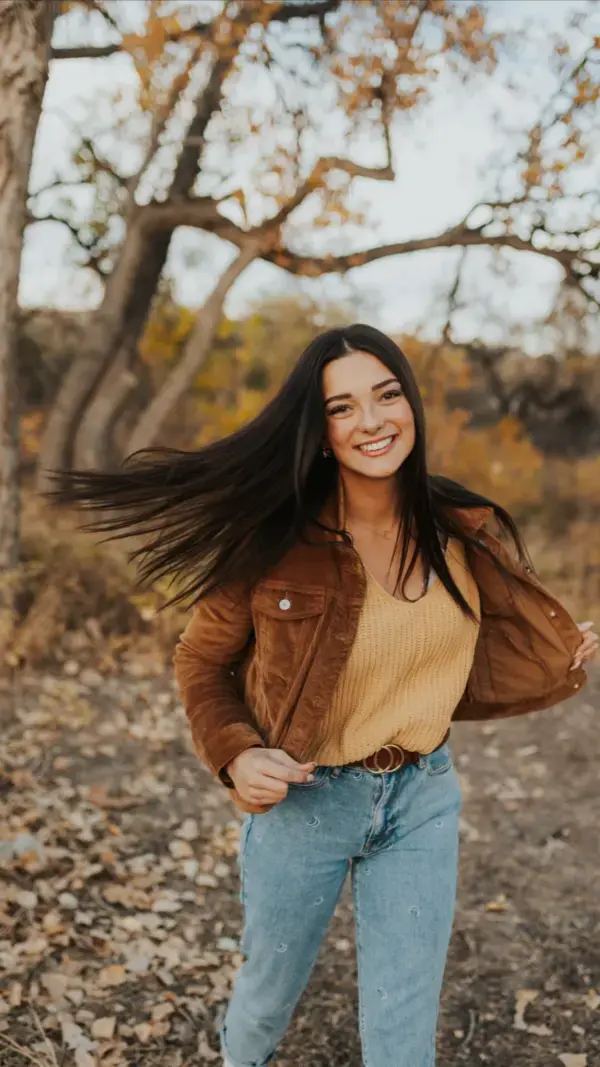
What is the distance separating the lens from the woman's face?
2.28 m

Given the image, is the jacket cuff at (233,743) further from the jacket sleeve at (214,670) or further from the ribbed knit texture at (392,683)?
the ribbed knit texture at (392,683)

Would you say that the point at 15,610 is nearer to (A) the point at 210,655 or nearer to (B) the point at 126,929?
(B) the point at 126,929

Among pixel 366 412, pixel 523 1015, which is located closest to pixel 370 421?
pixel 366 412

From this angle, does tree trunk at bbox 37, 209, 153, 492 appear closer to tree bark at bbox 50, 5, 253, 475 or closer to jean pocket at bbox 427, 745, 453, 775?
tree bark at bbox 50, 5, 253, 475

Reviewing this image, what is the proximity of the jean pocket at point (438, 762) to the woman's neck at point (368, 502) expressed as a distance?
56 cm

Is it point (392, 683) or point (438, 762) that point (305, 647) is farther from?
point (438, 762)

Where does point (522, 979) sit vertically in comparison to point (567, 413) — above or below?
below

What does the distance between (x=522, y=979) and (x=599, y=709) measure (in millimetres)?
3632

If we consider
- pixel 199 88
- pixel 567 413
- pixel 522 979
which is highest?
pixel 199 88

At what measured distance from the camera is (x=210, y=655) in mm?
2318

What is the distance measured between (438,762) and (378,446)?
75 centimetres

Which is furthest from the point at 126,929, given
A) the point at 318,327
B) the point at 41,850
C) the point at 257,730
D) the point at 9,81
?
the point at 318,327

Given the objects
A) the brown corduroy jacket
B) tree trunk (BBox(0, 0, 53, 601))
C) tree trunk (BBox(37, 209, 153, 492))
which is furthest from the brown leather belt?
tree trunk (BBox(37, 209, 153, 492))

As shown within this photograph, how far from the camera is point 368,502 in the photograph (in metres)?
2.40
